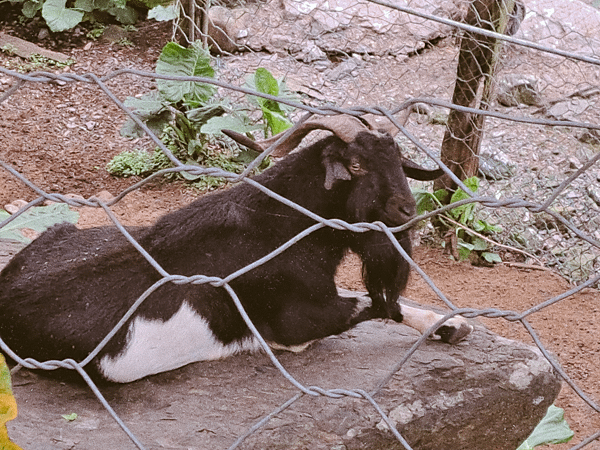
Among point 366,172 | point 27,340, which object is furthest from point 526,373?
point 27,340

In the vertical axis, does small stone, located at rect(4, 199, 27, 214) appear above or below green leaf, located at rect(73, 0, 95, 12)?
below

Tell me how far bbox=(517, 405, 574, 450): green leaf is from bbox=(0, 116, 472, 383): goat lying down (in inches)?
35.9

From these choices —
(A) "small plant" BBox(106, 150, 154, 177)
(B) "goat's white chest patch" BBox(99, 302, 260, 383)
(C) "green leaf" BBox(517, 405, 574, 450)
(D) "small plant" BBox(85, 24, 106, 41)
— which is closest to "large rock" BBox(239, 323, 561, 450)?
(B) "goat's white chest patch" BBox(99, 302, 260, 383)

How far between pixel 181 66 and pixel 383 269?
2.62m

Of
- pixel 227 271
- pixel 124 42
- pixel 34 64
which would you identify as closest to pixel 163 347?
pixel 227 271

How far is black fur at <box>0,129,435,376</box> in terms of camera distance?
2.70 m

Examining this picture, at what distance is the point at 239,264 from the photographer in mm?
2859

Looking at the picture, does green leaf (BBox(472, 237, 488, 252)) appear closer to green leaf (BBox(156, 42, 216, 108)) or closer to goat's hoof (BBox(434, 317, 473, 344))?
goat's hoof (BBox(434, 317, 473, 344))

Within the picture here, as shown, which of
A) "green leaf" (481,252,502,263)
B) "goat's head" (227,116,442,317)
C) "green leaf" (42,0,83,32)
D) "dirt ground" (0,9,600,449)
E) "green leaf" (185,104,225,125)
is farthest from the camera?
"green leaf" (42,0,83,32)

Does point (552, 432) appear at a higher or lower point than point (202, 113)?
higher

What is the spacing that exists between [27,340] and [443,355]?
1.64m

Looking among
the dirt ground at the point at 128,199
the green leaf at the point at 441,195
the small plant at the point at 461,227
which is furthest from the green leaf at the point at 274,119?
the green leaf at the point at 441,195

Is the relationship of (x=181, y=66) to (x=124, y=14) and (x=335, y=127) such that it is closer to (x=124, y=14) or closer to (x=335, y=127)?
(x=335, y=127)

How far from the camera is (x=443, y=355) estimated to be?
2988 millimetres
